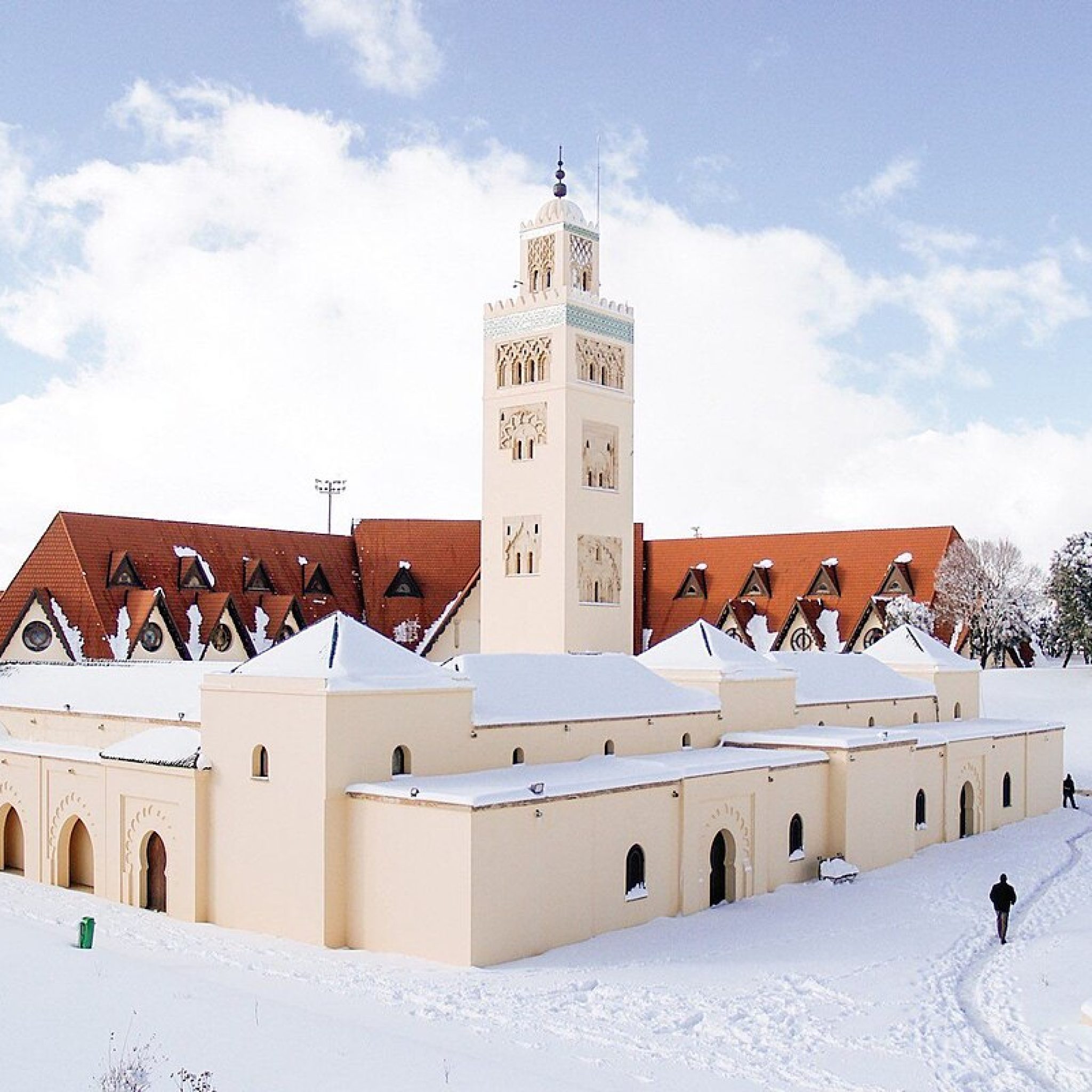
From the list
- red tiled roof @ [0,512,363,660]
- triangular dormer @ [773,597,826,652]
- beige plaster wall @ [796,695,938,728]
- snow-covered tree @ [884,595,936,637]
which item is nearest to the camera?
beige plaster wall @ [796,695,938,728]

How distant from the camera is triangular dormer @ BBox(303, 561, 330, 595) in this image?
138 feet

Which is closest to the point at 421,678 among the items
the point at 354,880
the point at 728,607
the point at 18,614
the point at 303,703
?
the point at 303,703

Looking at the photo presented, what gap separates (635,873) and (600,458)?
15955 millimetres

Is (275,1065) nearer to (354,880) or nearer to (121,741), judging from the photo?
(354,880)

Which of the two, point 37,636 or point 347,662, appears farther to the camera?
point 37,636

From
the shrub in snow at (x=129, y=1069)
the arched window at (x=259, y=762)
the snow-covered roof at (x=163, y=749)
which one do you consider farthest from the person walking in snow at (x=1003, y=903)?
the shrub in snow at (x=129, y=1069)

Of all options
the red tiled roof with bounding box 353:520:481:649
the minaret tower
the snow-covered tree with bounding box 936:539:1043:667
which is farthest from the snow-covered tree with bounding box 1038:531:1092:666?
the red tiled roof with bounding box 353:520:481:649

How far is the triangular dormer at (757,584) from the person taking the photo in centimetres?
4634

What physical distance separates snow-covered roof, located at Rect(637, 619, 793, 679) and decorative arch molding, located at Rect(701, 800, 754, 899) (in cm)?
481

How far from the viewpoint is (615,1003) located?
14.8m

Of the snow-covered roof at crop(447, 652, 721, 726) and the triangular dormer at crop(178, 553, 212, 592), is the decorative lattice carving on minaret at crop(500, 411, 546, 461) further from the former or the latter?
the triangular dormer at crop(178, 553, 212, 592)

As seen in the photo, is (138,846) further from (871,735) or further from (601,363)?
(601,363)

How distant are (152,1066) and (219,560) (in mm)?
31880

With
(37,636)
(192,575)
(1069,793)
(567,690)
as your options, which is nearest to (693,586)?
(1069,793)
